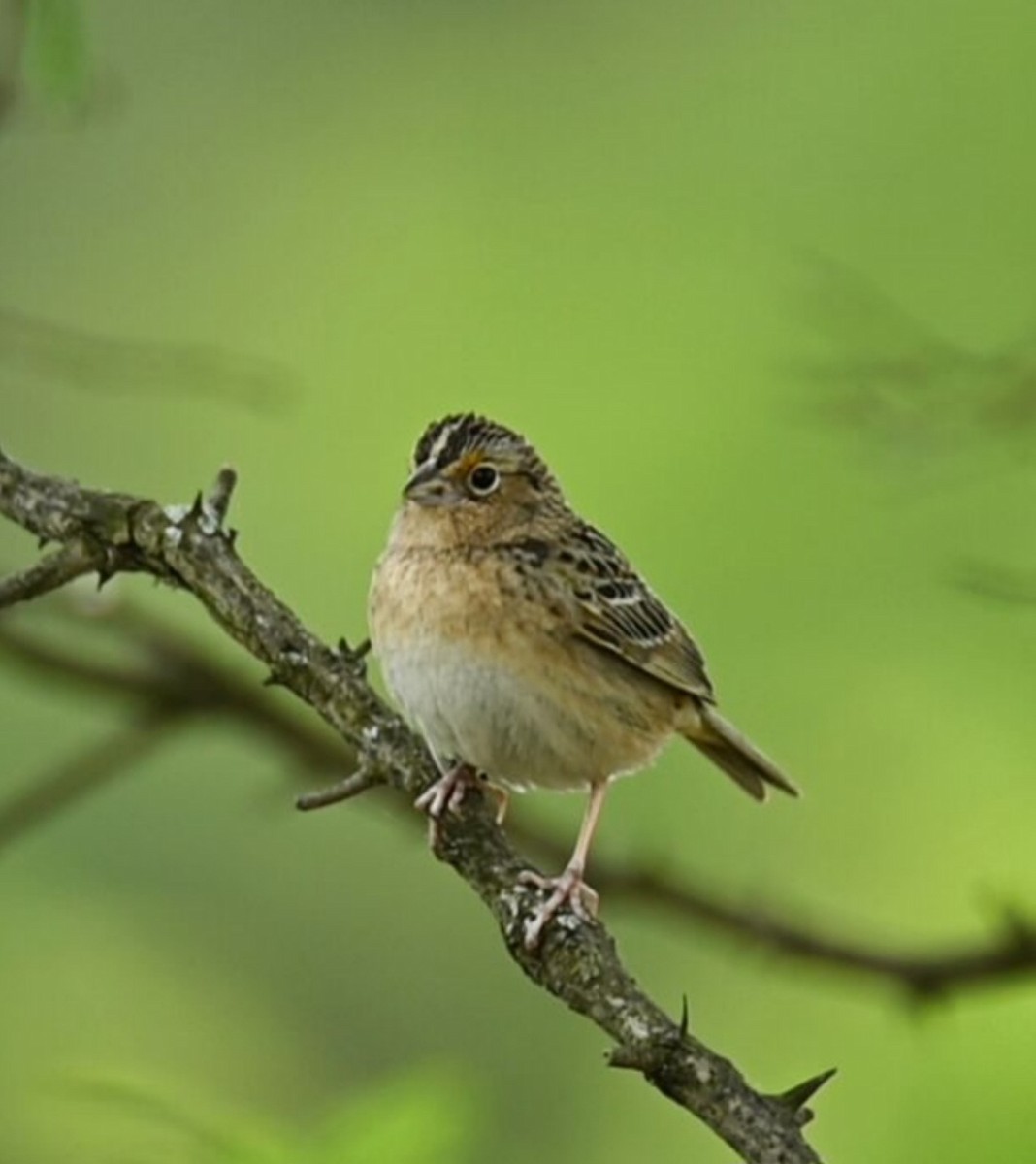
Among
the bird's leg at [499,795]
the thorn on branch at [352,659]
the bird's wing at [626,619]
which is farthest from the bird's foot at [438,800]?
the bird's wing at [626,619]

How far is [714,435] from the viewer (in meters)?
12.2

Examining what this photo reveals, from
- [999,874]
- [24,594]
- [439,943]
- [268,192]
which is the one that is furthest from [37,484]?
[268,192]

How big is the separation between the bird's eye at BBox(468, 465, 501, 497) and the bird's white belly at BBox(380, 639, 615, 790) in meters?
0.49

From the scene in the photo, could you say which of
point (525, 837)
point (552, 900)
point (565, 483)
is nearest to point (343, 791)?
point (552, 900)

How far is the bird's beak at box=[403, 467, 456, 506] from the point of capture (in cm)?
681

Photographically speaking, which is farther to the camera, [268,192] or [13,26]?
[268,192]

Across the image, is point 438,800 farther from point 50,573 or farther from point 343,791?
point 50,573

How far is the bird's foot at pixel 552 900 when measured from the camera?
14.8 feet

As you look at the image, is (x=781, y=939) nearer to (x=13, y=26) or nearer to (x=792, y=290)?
(x=792, y=290)

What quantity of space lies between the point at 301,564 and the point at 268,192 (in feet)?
16.4

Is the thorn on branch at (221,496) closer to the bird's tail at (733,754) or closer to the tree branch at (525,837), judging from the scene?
the tree branch at (525,837)

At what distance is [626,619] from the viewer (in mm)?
6910

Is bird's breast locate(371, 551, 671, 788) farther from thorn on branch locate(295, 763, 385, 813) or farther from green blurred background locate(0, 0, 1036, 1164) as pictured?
thorn on branch locate(295, 763, 385, 813)

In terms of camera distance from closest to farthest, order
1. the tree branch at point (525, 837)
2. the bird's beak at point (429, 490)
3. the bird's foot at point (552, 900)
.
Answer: the bird's foot at point (552, 900)
the tree branch at point (525, 837)
the bird's beak at point (429, 490)
